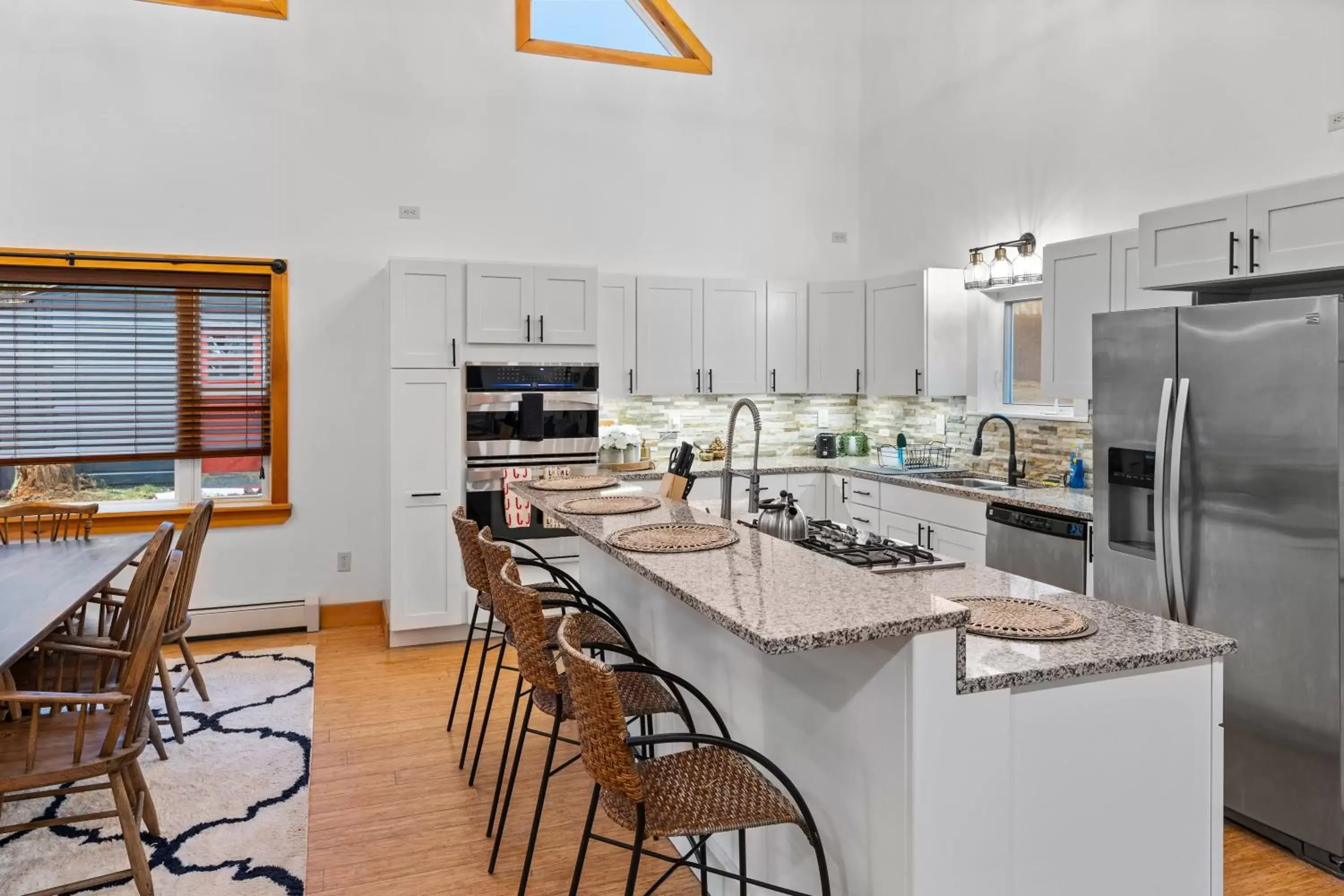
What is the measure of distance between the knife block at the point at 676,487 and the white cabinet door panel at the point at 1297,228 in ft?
7.39

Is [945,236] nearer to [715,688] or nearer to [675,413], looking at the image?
[675,413]

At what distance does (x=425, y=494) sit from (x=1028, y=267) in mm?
3724

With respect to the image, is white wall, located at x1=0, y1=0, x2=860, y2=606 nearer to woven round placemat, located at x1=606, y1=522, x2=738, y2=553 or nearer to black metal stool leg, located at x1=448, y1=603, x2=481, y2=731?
black metal stool leg, located at x1=448, y1=603, x2=481, y2=731

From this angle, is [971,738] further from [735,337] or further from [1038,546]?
[735,337]

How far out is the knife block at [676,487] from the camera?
3.36 meters

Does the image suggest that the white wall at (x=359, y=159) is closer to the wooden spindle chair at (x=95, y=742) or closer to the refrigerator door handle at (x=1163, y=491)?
the wooden spindle chair at (x=95, y=742)

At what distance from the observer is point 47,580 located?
10.4 feet

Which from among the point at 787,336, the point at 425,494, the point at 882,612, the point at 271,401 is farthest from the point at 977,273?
the point at 271,401

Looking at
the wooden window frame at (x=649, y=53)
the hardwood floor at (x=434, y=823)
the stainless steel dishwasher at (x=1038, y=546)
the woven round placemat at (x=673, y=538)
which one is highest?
the wooden window frame at (x=649, y=53)

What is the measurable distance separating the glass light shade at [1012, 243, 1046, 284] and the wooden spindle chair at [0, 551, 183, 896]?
14.5 ft

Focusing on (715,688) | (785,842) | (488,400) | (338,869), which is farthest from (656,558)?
(488,400)

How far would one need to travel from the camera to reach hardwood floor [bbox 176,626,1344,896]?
2.67 metres

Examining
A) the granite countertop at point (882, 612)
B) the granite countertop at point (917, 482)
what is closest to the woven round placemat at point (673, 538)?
the granite countertop at point (882, 612)

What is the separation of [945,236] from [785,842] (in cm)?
465
